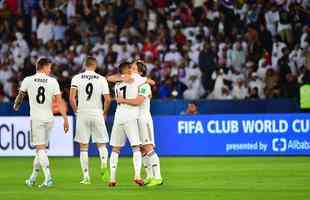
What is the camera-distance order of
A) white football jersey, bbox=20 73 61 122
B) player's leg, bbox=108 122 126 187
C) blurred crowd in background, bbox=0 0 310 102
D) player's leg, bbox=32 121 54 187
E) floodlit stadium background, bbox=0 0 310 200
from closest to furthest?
player's leg, bbox=108 122 126 187 → player's leg, bbox=32 121 54 187 → white football jersey, bbox=20 73 61 122 → floodlit stadium background, bbox=0 0 310 200 → blurred crowd in background, bbox=0 0 310 102

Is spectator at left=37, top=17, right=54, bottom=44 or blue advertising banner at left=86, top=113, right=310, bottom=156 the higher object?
spectator at left=37, top=17, right=54, bottom=44

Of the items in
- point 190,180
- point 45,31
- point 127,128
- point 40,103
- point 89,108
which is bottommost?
point 190,180

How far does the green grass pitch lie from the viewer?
664 inches

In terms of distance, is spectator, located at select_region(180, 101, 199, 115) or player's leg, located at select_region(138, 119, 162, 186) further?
spectator, located at select_region(180, 101, 199, 115)

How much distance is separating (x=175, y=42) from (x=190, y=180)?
13177mm

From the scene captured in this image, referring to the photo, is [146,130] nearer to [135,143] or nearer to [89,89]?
[135,143]

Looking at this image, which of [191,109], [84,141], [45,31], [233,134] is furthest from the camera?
[45,31]

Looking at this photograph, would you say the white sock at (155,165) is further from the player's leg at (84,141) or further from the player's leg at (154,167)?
the player's leg at (84,141)

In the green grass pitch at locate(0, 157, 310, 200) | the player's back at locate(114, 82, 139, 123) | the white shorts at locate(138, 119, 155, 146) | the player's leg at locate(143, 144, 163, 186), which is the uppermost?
the player's back at locate(114, 82, 139, 123)

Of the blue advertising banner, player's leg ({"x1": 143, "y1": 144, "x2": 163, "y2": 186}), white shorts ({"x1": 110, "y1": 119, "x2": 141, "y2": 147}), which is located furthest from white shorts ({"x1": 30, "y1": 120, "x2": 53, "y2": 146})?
the blue advertising banner

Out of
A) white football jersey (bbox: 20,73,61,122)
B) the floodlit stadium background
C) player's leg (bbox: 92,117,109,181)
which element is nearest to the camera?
white football jersey (bbox: 20,73,61,122)

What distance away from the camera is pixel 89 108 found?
19797mm

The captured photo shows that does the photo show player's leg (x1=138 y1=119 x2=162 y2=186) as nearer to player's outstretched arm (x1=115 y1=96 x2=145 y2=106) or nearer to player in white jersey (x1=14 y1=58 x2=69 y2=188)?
player's outstretched arm (x1=115 y1=96 x2=145 y2=106)

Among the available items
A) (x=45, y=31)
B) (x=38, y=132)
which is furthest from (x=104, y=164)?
(x=45, y=31)
